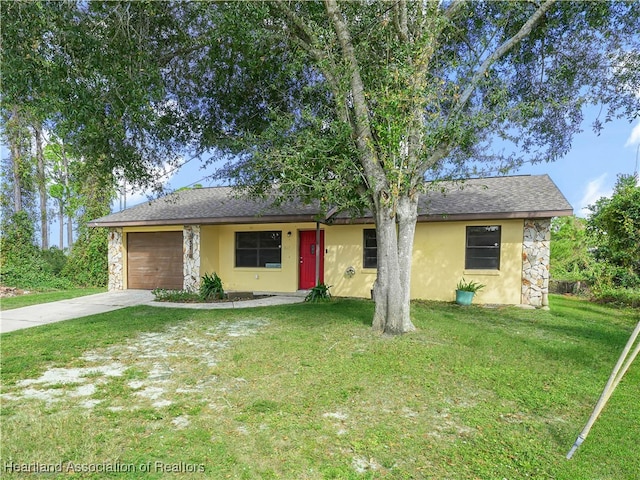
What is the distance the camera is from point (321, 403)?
357cm

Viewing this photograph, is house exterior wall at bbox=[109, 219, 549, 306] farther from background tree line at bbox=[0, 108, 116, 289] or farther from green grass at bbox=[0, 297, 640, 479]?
green grass at bbox=[0, 297, 640, 479]

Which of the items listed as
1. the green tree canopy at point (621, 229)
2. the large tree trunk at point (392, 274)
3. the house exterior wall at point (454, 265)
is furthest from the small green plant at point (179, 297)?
the green tree canopy at point (621, 229)

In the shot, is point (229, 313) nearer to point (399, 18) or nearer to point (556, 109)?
point (399, 18)

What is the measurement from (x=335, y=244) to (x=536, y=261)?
222 inches

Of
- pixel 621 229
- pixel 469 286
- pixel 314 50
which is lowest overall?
pixel 469 286

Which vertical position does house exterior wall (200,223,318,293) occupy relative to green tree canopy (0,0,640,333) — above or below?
below

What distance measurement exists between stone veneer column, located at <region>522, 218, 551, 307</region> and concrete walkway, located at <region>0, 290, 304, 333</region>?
622 cm

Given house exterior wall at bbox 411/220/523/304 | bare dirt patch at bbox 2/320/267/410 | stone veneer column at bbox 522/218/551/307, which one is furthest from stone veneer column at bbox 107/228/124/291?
stone veneer column at bbox 522/218/551/307

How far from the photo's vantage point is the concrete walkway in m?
7.54

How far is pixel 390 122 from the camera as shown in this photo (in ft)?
17.9

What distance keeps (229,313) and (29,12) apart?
623cm

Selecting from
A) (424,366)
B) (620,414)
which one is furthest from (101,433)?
(620,414)

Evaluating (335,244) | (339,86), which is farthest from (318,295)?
(339,86)

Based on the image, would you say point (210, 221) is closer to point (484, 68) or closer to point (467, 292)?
point (467, 292)
